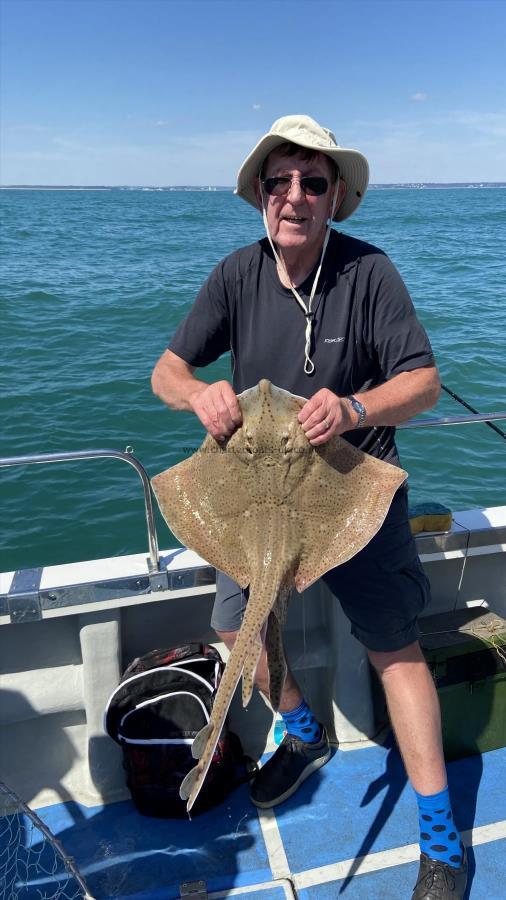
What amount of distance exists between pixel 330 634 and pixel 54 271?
23273 mm

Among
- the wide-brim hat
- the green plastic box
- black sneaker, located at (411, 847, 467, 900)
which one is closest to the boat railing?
the wide-brim hat

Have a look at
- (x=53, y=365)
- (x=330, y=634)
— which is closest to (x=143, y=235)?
(x=53, y=365)

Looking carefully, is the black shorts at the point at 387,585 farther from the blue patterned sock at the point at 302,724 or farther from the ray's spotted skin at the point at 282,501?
the blue patterned sock at the point at 302,724

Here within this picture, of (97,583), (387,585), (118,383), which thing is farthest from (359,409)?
(118,383)

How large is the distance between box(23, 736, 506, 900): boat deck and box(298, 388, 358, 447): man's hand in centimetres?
202

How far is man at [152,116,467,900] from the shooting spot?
251 centimetres

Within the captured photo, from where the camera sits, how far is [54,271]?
2433cm

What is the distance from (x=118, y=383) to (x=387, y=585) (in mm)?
10218

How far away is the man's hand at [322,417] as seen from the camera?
217 cm

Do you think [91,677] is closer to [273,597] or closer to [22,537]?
[273,597]

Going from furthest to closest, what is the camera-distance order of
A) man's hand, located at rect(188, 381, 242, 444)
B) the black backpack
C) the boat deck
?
the black backpack, the boat deck, man's hand, located at rect(188, 381, 242, 444)

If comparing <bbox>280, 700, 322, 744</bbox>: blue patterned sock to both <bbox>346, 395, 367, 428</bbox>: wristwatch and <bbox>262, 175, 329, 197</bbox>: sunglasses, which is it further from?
<bbox>262, 175, 329, 197</bbox>: sunglasses

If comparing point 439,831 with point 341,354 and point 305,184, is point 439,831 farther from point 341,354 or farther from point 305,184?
point 305,184

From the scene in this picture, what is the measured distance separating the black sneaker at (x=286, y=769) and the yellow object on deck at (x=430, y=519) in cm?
119
